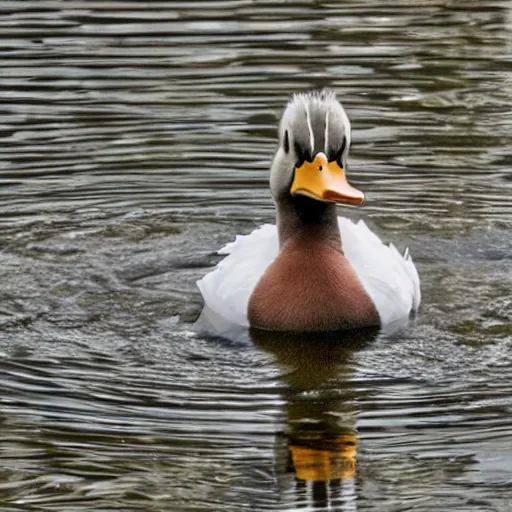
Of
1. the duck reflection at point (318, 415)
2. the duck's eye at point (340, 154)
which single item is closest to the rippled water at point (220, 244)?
the duck reflection at point (318, 415)

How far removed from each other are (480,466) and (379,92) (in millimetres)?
7496

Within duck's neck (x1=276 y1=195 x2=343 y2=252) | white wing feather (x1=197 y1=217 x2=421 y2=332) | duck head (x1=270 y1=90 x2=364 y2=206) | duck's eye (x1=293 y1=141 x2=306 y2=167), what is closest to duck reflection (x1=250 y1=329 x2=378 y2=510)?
white wing feather (x1=197 y1=217 x2=421 y2=332)

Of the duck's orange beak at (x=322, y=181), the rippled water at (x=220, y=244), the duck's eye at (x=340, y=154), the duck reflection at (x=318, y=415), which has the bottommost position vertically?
the duck reflection at (x=318, y=415)

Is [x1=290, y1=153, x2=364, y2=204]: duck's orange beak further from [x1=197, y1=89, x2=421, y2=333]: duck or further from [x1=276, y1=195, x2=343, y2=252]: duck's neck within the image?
[x1=276, y1=195, x2=343, y2=252]: duck's neck

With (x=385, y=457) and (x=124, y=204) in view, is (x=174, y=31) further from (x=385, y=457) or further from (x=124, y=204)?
(x=385, y=457)

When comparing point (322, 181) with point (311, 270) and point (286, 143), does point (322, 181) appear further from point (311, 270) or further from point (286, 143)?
point (311, 270)

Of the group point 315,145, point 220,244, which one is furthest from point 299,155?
point 220,244

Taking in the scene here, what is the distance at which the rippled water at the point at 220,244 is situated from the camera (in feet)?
24.2

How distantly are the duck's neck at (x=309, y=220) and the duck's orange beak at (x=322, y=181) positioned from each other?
0.94 feet

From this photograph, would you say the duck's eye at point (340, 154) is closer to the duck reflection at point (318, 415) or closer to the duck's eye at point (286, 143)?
the duck's eye at point (286, 143)

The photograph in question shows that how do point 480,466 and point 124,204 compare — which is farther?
point 124,204

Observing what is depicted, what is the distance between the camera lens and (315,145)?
363 inches

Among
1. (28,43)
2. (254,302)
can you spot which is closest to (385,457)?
(254,302)

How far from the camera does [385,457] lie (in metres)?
7.43
